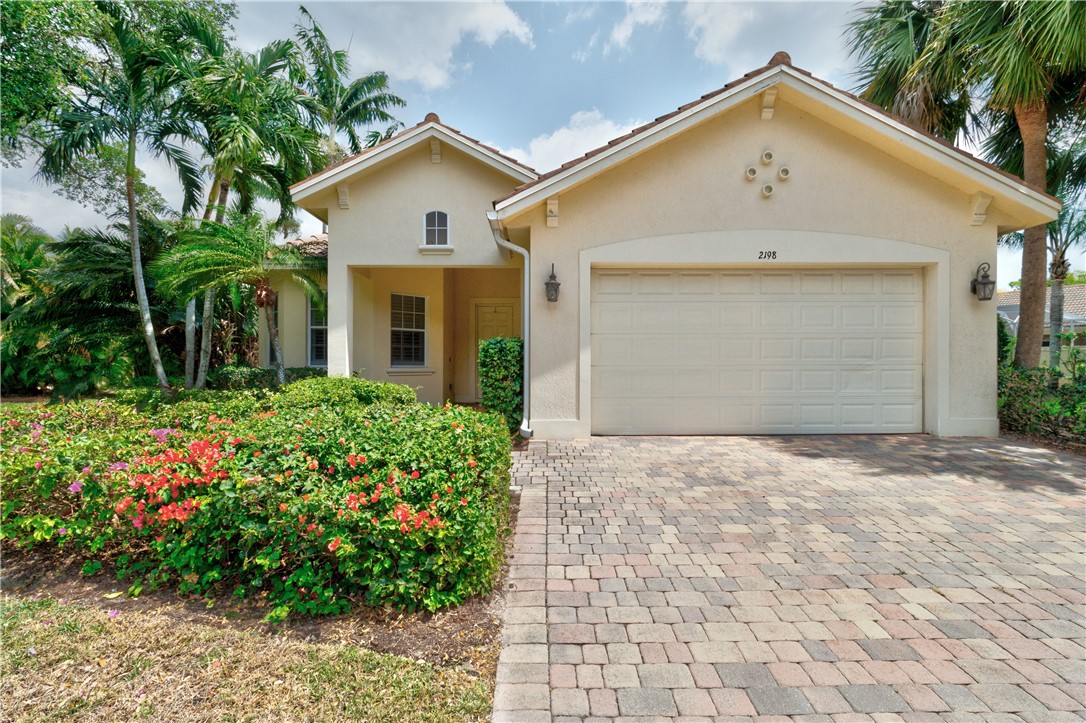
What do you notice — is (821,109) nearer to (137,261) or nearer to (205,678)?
(205,678)

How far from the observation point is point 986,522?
4.44 m

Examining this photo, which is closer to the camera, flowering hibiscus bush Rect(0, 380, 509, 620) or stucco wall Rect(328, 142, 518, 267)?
flowering hibiscus bush Rect(0, 380, 509, 620)

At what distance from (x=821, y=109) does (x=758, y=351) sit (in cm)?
376

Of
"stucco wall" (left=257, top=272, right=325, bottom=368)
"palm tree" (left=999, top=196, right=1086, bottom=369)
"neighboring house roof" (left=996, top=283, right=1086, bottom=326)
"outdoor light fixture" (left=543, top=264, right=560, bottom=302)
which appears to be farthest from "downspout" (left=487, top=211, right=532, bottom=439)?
"neighboring house roof" (left=996, top=283, right=1086, bottom=326)

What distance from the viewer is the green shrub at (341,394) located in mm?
6965

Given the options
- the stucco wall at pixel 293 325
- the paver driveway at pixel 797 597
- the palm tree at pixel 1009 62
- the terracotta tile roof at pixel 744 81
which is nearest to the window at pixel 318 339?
the stucco wall at pixel 293 325

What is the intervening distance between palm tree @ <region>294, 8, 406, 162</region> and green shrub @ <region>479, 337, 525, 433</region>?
13924 mm

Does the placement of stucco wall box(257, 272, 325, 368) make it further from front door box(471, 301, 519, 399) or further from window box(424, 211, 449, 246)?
front door box(471, 301, 519, 399)

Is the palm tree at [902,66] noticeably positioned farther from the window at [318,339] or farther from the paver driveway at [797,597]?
the window at [318,339]

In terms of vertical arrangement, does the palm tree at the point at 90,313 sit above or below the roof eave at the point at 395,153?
below

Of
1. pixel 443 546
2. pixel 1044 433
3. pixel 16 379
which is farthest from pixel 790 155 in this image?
pixel 16 379

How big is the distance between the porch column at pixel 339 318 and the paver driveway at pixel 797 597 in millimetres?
5670

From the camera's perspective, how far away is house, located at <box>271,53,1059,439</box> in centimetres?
743

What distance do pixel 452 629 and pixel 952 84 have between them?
40.7ft
